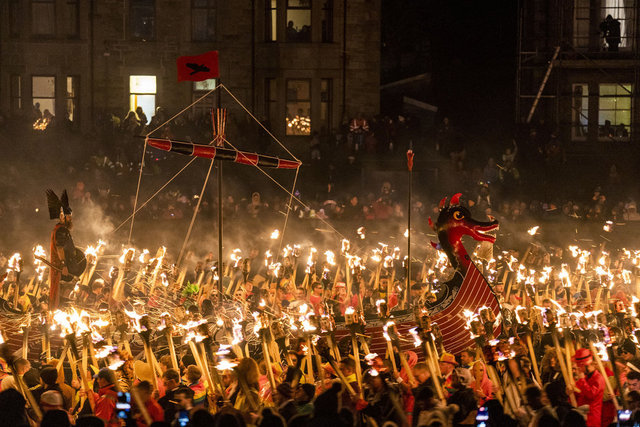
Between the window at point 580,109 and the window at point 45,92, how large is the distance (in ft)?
56.6

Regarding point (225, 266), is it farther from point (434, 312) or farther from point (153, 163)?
point (153, 163)

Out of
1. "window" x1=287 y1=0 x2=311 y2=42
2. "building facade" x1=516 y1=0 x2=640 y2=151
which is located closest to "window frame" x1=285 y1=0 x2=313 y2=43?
"window" x1=287 y1=0 x2=311 y2=42

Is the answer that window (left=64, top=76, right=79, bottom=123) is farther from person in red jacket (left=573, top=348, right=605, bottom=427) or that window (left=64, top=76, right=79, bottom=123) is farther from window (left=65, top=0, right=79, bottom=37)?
person in red jacket (left=573, top=348, right=605, bottom=427)

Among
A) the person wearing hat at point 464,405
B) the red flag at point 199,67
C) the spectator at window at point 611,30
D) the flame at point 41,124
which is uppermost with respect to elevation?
the spectator at window at point 611,30

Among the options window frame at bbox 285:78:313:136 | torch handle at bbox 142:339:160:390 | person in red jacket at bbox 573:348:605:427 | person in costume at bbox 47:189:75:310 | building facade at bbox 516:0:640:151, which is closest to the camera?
person in red jacket at bbox 573:348:605:427

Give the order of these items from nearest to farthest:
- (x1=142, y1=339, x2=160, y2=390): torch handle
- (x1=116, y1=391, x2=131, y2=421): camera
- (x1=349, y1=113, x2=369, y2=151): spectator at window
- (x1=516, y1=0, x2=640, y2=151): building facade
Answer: (x1=116, y1=391, x2=131, y2=421): camera < (x1=142, y1=339, x2=160, y2=390): torch handle < (x1=349, y1=113, x2=369, y2=151): spectator at window < (x1=516, y1=0, x2=640, y2=151): building facade

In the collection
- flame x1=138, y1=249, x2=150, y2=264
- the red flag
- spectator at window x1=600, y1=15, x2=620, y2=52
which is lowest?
flame x1=138, y1=249, x2=150, y2=264

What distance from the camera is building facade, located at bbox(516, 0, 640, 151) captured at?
3309cm

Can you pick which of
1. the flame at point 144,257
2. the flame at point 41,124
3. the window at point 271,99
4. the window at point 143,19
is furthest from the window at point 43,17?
the flame at point 144,257

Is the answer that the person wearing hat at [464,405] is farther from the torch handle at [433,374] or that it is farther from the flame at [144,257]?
the flame at [144,257]

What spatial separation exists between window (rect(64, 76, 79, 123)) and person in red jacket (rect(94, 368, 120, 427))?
2439 centimetres

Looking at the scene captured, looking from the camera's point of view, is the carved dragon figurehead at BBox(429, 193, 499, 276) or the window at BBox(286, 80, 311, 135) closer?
the carved dragon figurehead at BBox(429, 193, 499, 276)

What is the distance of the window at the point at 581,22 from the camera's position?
1352 inches

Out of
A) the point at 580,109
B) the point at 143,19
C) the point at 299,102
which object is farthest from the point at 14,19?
the point at 580,109
